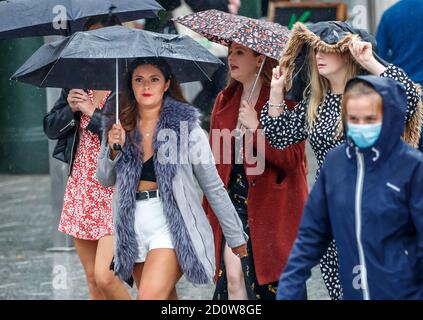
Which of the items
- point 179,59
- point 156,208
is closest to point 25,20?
point 179,59

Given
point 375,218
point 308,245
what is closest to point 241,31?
point 308,245

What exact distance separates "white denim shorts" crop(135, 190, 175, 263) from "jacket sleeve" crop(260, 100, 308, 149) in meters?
0.69

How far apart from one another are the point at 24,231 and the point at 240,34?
205 inches

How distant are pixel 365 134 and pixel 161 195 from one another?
171cm

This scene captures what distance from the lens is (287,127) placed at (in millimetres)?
6641

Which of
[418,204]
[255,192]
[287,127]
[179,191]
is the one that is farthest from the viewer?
[255,192]

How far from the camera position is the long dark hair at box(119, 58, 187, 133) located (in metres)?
6.63

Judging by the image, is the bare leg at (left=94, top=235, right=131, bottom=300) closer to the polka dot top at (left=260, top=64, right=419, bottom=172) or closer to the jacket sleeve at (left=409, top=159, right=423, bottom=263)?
the polka dot top at (left=260, top=64, right=419, bottom=172)

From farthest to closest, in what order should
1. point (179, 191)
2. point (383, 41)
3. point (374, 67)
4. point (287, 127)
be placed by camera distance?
point (383, 41)
point (287, 127)
point (179, 191)
point (374, 67)

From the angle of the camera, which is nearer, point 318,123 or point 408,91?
point 408,91

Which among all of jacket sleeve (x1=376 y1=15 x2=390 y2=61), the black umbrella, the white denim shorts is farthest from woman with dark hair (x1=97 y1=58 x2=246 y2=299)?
jacket sleeve (x1=376 y1=15 x2=390 y2=61)

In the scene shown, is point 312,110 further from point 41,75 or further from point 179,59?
point 41,75

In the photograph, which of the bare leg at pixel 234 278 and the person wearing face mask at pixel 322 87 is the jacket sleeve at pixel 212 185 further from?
the bare leg at pixel 234 278

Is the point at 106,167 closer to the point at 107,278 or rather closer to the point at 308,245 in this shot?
the point at 107,278
